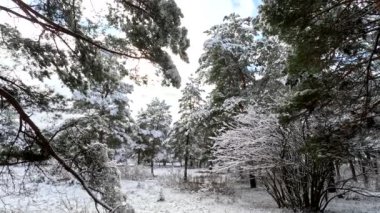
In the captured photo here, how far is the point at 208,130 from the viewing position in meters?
16.8

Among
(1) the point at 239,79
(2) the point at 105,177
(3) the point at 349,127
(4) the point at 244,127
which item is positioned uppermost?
(1) the point at 239,79

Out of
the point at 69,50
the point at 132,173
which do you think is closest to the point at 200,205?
the point at 69,50

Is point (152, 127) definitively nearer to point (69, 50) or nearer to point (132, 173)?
point (132, 173)

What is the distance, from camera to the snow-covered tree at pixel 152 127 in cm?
3608

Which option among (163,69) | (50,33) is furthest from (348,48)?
(50,33)

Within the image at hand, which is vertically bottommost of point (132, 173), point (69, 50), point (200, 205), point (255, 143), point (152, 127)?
point (200, 205)

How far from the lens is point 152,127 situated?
39031mm

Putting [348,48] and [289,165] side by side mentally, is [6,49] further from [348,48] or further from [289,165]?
[289,165]

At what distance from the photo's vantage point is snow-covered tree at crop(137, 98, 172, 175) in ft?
118

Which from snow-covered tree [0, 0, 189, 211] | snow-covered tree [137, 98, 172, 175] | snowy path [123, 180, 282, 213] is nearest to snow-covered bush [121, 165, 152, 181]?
snowy path [123, 180, 282, 213]

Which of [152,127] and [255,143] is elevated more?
[152,127]

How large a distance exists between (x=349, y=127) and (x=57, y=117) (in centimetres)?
521

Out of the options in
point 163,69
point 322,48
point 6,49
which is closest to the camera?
point 322,48

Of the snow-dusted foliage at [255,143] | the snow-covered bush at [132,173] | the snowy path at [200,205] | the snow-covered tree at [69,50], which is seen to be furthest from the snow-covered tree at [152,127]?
the snow-covered tree at [69,50]
